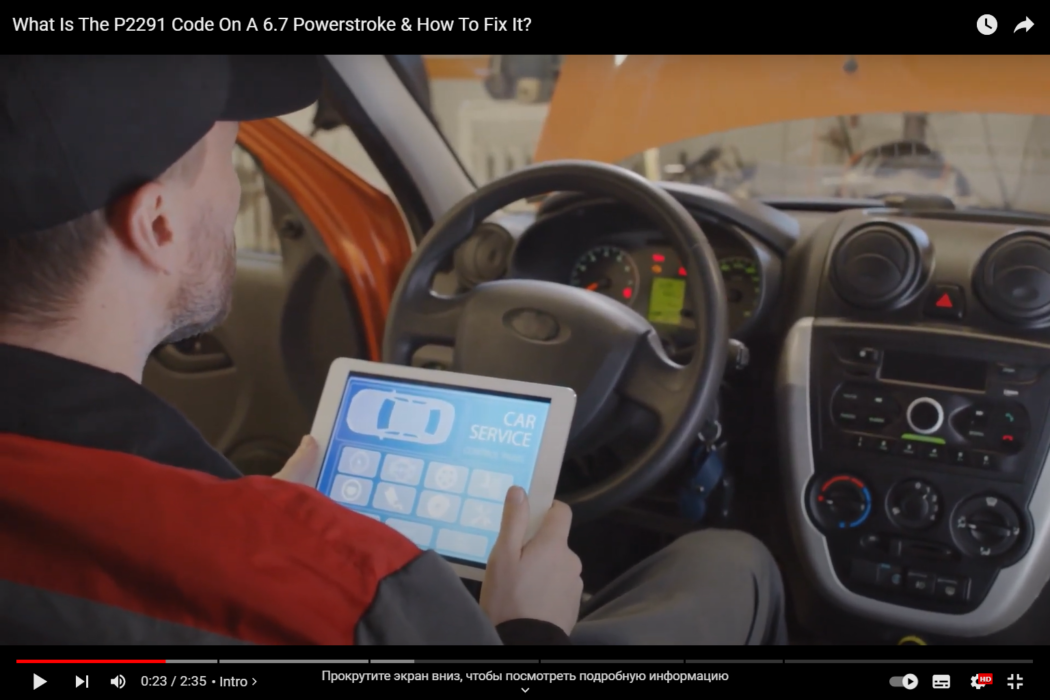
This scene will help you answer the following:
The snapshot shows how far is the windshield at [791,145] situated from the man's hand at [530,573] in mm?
477

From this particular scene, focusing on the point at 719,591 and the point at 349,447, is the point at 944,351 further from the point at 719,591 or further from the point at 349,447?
the point at 349,447

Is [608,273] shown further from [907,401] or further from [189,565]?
[189,565]

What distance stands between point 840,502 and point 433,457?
0.53m

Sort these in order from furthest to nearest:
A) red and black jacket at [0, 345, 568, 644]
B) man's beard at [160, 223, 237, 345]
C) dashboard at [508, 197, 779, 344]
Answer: dashboard at [508, 197, 779, 344], man's beard at [160, 223, 237, 345], red and black jacket at [0, 345, 568, 644]

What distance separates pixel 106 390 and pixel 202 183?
215mm

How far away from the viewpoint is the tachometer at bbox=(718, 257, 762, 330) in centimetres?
117

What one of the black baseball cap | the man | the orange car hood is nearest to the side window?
the orange car hood

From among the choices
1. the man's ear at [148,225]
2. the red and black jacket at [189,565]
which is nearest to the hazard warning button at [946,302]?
the red and black jacket at [189,565]

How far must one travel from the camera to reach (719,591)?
0.93 m
